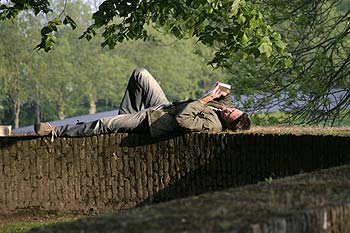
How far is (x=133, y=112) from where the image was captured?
32.8ft

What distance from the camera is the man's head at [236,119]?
28.8 ft

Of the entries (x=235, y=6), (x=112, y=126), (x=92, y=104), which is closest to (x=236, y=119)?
(x=235, y=6)

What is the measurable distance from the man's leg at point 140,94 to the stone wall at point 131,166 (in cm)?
90

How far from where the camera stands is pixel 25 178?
9.68 metres

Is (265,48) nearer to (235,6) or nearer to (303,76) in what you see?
(235,6)

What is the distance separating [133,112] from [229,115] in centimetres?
163

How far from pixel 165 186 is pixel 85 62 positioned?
61644 mm

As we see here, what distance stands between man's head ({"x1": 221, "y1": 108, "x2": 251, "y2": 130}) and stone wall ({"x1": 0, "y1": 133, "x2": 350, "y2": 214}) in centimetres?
39

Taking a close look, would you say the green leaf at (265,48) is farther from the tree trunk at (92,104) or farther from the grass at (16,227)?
the tree trunk at (92,104)

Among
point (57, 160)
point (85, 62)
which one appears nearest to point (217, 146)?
point (57, 160)

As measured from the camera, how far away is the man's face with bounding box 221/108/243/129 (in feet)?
28.9

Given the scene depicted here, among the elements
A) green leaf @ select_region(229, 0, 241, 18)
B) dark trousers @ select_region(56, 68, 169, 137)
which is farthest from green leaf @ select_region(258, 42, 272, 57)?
dark trousers @ select_region(56, 68, 169, 137)

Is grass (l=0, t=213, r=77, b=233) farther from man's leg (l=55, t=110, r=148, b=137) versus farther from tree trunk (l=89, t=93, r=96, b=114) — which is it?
tree trunk (l=89, t=93, r=96, b=114)

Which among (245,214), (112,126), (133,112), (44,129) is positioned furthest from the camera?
(133,112)
